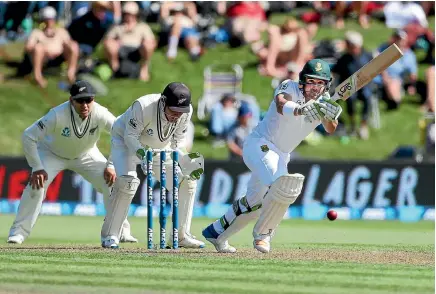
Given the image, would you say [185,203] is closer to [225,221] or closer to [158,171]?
[158,171]

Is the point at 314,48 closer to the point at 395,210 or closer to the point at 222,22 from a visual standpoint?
the point at 222,22

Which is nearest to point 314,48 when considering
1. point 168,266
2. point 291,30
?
point 291,30

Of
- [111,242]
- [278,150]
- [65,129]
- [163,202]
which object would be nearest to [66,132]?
[65,129]

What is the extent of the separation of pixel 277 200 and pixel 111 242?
1577 millimetres

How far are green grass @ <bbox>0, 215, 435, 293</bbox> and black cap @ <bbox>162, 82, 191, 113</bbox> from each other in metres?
1.14

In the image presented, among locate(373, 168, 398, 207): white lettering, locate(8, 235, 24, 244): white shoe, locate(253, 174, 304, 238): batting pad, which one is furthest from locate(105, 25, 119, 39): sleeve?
locate(253, 174, 304, 238): batting pad

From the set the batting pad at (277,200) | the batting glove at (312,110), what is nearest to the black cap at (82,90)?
the batting pad at (277,200)

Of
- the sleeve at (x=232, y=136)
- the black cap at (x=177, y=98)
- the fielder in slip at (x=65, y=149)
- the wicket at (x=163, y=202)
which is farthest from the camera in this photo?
the sleeve at (x=232, y=136)

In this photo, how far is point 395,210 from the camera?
14.8 metres

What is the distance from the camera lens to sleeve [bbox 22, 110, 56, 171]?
9.95 m

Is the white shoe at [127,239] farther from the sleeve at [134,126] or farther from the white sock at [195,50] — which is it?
the white sock at [195,50]

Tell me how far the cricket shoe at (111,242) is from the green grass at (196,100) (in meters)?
6.99

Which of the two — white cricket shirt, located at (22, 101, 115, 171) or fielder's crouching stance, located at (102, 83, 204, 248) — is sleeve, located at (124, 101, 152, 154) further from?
white cricket shirt, located at (22, 101, 115, 171)

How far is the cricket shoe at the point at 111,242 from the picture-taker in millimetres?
9336
